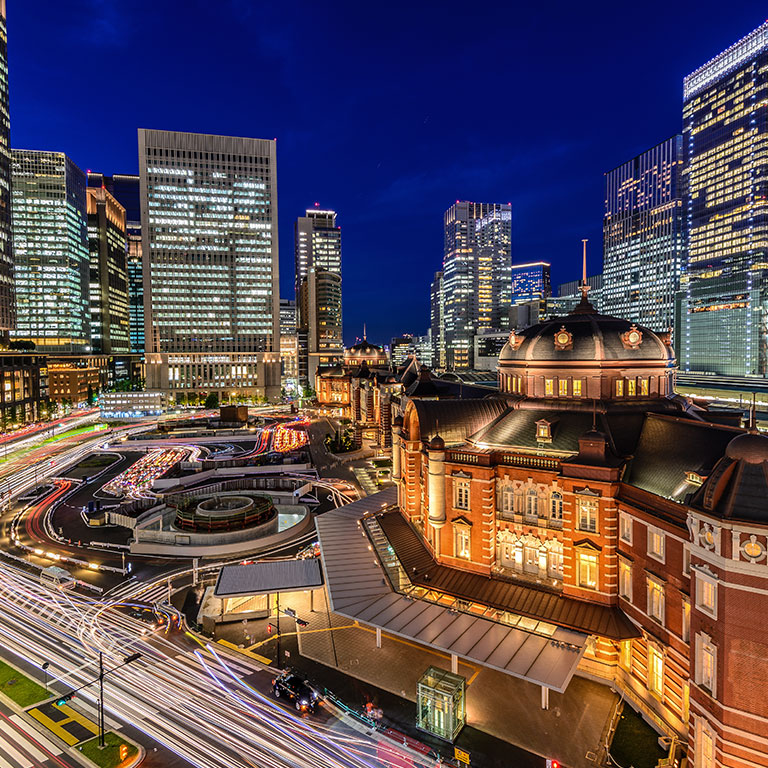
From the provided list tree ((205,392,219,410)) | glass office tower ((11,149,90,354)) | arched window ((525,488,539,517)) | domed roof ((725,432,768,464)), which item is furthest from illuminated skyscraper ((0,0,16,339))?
domed roof ((725,432,768,464))

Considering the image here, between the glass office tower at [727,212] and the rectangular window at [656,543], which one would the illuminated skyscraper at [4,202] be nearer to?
the rectangular window at [656,543]

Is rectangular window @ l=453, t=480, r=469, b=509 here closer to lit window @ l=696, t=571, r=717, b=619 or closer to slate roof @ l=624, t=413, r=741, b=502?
slate roof @ l=624, t=413, r=741, b=502

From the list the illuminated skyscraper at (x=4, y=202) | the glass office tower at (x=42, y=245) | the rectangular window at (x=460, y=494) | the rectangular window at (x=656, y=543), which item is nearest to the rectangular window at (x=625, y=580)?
the rectangular window at (x=656, y=543)

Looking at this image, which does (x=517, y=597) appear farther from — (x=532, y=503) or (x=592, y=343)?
(x=592, y=343)

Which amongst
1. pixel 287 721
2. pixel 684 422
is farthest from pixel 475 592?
pixel 684 422

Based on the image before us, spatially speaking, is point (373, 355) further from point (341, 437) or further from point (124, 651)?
point (124, 651)

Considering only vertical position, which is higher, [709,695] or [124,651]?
[709,695]
